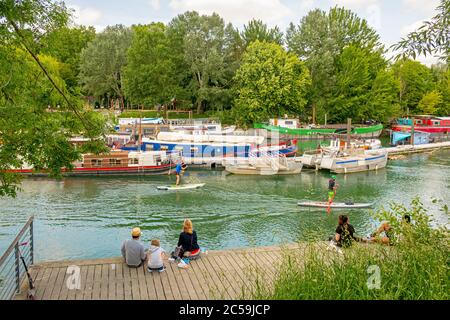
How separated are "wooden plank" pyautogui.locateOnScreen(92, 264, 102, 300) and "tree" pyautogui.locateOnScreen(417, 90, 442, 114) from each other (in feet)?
242

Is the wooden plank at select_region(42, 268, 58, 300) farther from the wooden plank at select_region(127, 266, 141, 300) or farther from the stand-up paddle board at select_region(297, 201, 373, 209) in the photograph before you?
the stand-up paddle board at select_region(297, 201, 373, 209)

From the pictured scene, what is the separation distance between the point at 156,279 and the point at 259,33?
199 ft

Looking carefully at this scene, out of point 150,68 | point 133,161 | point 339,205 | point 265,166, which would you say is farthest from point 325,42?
point 339,205

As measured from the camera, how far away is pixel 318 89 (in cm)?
6241

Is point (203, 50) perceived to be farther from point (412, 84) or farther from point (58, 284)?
point (58, 284)

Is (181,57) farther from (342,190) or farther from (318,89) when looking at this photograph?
(342,190)

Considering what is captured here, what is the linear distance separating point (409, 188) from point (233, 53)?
40.6 metres

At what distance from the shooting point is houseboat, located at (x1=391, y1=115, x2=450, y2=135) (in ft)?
205

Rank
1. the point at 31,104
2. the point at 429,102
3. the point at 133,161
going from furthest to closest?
the point at 429,102, the point at 133,161, the point at 31,104

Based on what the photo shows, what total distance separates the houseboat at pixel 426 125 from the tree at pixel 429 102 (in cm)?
701

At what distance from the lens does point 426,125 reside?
65.0m

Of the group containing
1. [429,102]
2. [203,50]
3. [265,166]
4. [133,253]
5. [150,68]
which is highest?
[203,50]

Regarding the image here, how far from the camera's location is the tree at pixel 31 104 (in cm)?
882
